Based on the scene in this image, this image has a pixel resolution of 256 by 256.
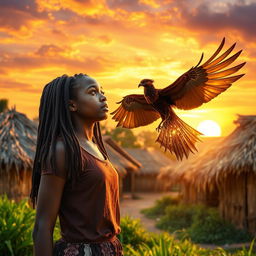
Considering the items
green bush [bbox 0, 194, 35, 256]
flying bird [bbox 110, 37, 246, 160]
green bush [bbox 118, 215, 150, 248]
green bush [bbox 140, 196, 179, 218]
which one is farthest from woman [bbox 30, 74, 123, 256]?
green bush [bbox 140, 196, 179, 218]

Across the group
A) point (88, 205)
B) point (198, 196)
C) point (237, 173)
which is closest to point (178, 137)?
point (88, 205)

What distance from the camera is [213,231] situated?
1188cm

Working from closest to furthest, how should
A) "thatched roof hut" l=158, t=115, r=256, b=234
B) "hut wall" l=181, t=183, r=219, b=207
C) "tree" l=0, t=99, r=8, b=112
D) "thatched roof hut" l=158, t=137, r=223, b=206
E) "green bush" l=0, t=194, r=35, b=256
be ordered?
"green bush" l=0, t=194, r=35, b=256, "thatched roof hut" l=158, t=115, r=256, b=234, "thatched roof hut" l=158, t=137, r=223, b=206, "hut wall" l=181, t=183, r=219, b=207, "tree" l=0, t=99, r=8, b=112

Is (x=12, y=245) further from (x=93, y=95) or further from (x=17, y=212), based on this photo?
(x=93, y=95)

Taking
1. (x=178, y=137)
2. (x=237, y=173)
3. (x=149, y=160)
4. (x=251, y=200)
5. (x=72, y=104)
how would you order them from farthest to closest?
(x=149, y=160) < (x=251, y=200) < (x=237, y=173) < (x=72, y=104) < (x=178, y=137)

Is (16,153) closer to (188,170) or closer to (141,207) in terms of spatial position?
(188,170)

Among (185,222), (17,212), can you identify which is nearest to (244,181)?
(185,222)

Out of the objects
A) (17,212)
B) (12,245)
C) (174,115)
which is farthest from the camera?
(17,212)

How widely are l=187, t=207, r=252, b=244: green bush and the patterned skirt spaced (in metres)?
9.60

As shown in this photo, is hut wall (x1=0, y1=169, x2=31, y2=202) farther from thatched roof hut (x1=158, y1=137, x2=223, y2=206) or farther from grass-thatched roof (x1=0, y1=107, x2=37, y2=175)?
thatched roof hut (x1=158, y1=137, x2=223, y2=206)

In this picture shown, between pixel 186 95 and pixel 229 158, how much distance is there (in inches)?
→ 390

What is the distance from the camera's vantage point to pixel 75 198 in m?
2.08

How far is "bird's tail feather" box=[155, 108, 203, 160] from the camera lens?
191cm

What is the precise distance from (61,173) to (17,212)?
456 cm
